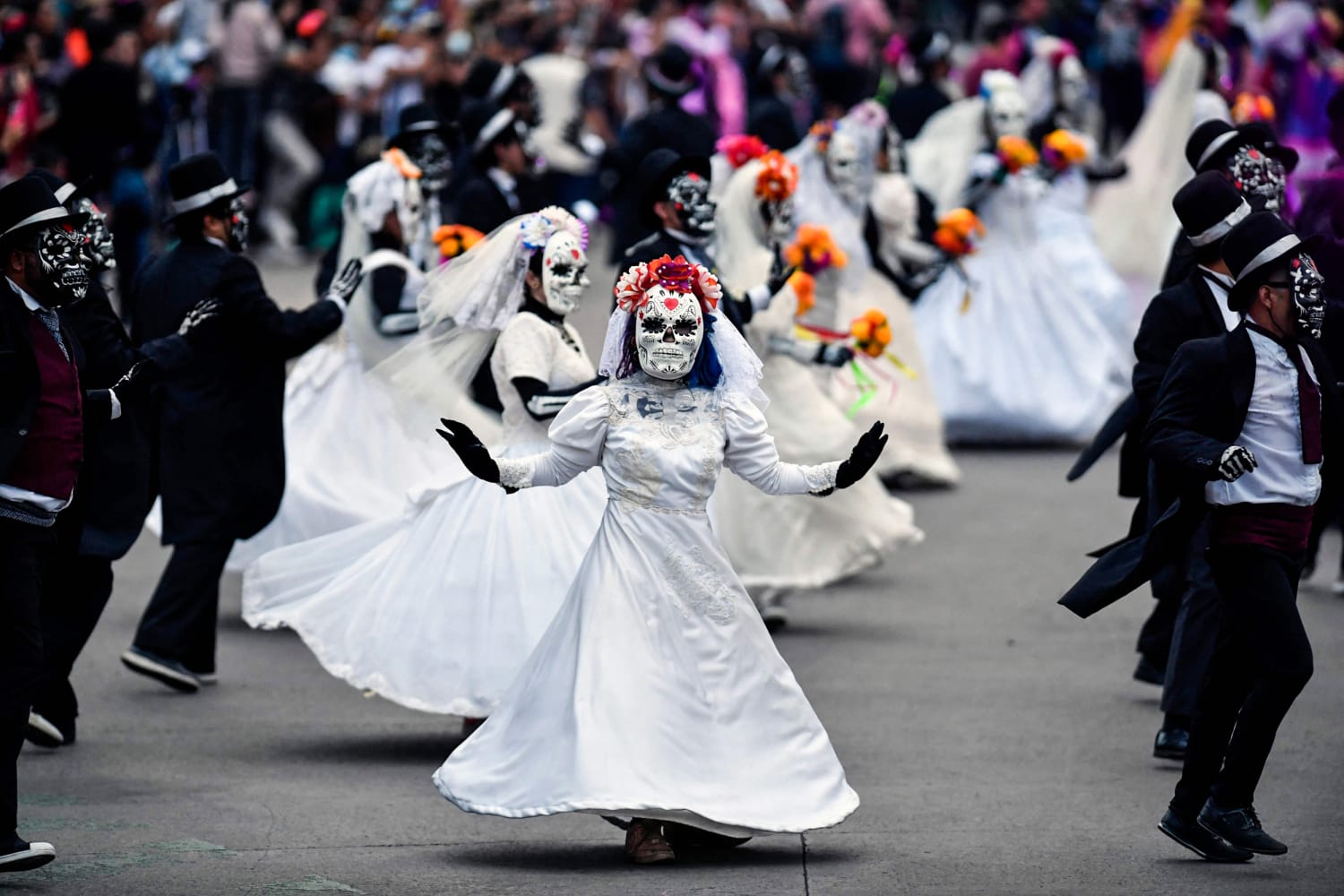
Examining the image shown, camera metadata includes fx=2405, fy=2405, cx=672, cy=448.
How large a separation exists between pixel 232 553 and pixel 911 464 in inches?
187

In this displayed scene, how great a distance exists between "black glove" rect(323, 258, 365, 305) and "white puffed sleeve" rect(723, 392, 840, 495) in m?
2.87

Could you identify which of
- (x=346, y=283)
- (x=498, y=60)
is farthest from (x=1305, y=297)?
(x=498, y=60)

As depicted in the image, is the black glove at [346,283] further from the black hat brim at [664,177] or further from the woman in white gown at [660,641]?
the woman in white gown at [660,641]

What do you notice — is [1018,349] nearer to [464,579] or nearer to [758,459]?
[464,579]

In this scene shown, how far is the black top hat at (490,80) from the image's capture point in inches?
519

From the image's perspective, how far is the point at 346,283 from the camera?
390 inches

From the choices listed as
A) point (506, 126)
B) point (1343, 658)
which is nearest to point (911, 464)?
point (506, 126)

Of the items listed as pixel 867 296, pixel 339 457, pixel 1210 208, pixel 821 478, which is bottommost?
pixel 339 457

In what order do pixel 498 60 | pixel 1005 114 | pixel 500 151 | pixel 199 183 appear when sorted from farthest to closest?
pixel 498 60 → pixel 1005 114 → pixel 500 151 → pixel 199 183

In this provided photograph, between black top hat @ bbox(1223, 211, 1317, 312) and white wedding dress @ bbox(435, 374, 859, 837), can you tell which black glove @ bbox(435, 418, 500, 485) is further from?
black top hat @ bbox(1223, 211, 1317, 312)

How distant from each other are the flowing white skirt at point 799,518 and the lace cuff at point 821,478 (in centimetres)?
346

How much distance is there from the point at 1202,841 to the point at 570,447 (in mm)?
2232

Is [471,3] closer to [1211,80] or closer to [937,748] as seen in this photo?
[1211,80]

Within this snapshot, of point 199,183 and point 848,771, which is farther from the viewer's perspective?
point 199,183
